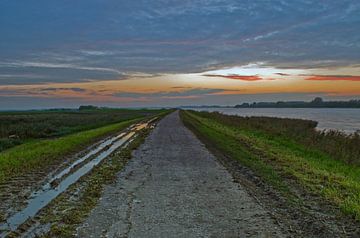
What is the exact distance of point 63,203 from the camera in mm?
8445

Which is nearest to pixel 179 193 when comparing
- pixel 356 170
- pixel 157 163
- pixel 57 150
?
pixel 157 163

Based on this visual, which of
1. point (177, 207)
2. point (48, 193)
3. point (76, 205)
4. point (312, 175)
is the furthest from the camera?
point (312, 175)

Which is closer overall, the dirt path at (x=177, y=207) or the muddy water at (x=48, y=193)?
the dirt path at (x=177, y=207)

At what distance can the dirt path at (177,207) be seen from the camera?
21.4 feet

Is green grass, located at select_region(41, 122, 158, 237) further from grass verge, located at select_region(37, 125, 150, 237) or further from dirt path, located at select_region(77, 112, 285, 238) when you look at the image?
dirt path, located at select_region(77, 112, 285, 238)

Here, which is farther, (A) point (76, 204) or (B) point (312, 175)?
(B) point (312, 175)

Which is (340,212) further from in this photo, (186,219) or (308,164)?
(308,164)

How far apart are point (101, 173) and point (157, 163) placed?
3.00m

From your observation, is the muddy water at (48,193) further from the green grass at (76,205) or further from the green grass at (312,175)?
the green grass at (312,175)

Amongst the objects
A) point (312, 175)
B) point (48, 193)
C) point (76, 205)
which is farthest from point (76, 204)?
point (312, 175)

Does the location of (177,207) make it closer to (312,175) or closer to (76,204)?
(76,204)

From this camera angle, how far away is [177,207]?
320 inches

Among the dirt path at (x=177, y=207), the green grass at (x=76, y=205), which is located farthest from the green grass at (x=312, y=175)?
the green grass at (x=76, y=205)

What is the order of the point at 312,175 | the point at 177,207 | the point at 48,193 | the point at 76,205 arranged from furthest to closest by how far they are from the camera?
1. the point at 312,175
2. the point at 48,193
3. the point at 76,205
4. the point at 177,207
